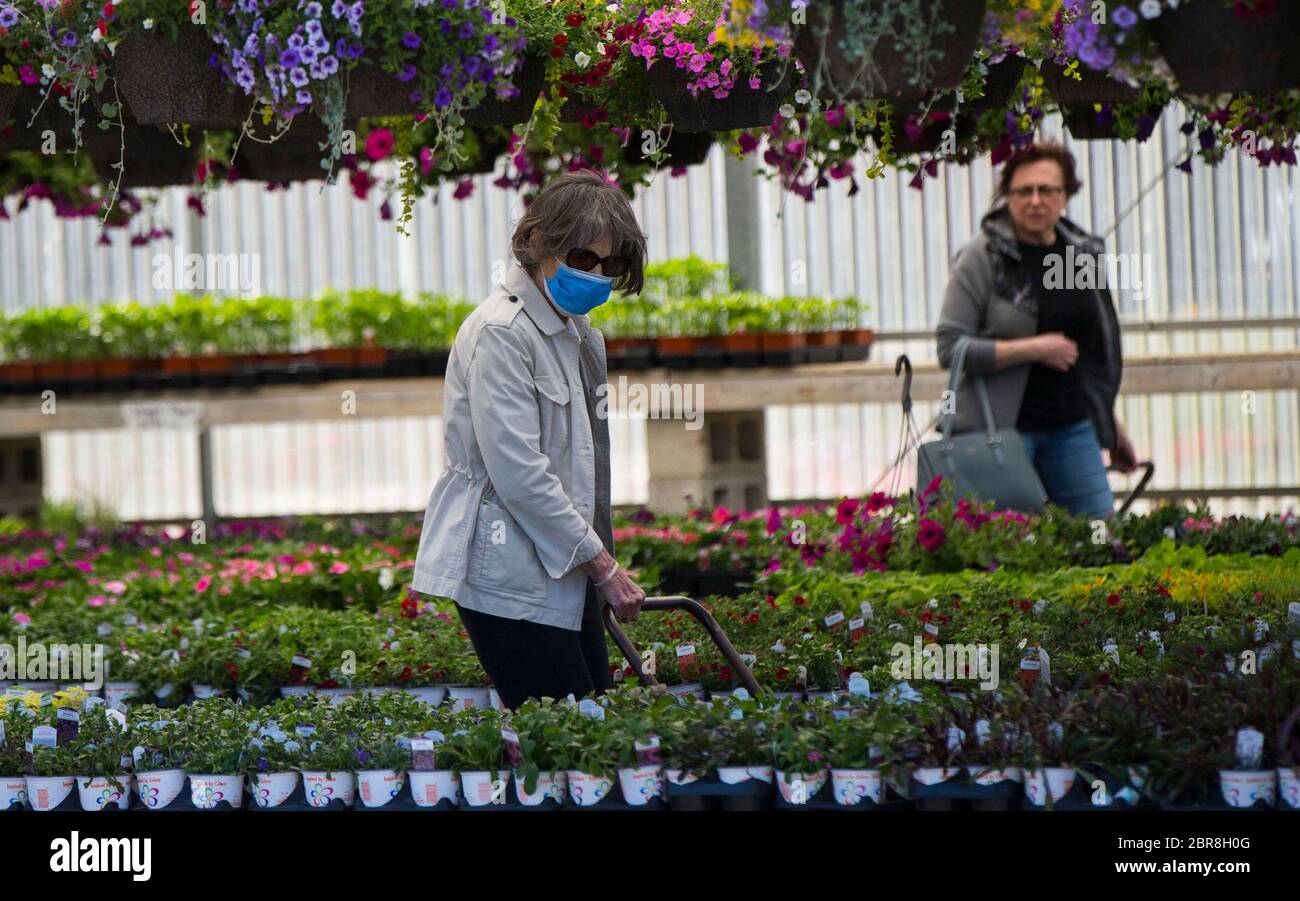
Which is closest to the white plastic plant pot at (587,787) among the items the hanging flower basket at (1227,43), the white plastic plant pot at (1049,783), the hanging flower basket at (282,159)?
the white plastic plant pot at (1049,783)

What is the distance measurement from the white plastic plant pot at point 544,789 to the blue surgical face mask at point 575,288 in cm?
80

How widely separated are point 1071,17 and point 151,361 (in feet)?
18.4

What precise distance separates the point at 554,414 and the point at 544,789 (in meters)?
0.72

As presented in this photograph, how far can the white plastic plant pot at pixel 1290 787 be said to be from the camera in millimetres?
2139

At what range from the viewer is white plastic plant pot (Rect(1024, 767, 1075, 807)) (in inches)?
87.4

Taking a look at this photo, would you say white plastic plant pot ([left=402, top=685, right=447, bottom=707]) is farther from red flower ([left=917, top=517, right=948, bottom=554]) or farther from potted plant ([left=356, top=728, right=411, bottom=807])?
red flower ([left=917, top=517, right=948, bottom=554])

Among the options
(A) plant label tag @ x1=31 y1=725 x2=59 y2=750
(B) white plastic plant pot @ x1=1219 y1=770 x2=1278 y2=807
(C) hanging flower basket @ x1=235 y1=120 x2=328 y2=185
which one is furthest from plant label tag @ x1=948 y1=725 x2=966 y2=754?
(C) hanging flower basket @ x1=235 y1=120 x2=328 y2=185

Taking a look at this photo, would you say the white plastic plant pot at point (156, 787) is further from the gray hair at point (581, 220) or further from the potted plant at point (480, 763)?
the gray hair at point (581, 220)

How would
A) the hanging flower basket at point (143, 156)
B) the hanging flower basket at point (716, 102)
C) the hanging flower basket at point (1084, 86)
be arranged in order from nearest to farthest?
the hanging flower basket at point (716, 102) < the hanging flower basket at point (1084, 86) < the hanging flower basket at point (143, 156)

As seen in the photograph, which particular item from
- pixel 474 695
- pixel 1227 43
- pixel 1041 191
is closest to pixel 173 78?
pixel 474 695

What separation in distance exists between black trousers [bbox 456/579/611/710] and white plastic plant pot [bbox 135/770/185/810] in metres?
0.55

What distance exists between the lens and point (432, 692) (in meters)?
3.39

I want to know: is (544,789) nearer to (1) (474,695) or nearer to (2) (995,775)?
(2) (995,775)
